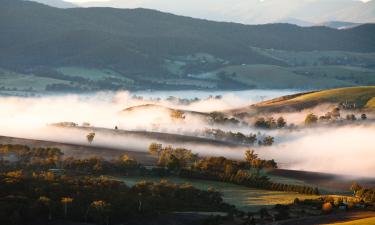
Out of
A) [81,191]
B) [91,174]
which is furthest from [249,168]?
[81,191]

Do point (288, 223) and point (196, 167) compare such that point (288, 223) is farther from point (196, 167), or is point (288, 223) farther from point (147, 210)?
point (196, 167)

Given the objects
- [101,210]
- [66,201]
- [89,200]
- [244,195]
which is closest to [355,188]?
[244,195]

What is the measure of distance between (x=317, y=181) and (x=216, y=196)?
37.0 meters

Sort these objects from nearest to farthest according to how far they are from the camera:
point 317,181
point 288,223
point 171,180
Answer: point 288,223 → point 171,180 → point 317,181

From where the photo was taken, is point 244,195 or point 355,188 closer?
point 244,195

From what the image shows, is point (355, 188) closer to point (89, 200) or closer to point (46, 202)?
point (89, 200)

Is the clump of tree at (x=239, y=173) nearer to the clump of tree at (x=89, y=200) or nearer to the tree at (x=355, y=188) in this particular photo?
the tree at (x=355, y=188)

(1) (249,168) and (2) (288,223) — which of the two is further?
(1) (249,168)

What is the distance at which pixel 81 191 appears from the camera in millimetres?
124812

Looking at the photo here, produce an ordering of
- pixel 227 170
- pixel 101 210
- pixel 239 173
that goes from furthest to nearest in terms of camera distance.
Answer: pixel 227 170 < pixel 239 173 < pixel 101 210

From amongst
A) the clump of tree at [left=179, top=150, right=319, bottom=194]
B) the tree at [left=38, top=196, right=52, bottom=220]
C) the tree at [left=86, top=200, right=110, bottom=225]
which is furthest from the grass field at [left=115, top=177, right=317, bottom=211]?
the tree at [left=38, top=196, right=52, bottom=220]

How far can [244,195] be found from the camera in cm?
14062

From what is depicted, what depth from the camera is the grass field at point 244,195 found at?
129m

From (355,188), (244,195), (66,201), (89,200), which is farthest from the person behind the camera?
(355,188)
